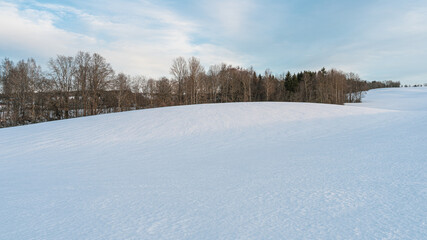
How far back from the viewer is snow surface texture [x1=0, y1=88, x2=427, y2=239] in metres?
3.02

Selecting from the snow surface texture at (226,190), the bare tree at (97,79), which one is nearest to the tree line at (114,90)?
the bare tree at (97,79)

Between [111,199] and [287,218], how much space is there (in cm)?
328

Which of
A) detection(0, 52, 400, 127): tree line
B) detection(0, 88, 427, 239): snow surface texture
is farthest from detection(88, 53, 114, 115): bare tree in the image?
detection(0, 88, 427, 239): snow surface texture

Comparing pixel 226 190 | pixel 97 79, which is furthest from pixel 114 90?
pixel 226 190

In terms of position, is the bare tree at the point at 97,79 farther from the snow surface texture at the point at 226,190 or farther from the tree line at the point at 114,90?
the snow surface texture at the point at 226,190

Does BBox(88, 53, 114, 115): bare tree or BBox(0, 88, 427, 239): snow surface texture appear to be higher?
BBox(88, 53, 114, 115): bare tree

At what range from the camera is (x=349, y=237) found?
2.67m

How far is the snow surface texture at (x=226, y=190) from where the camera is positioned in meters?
3.02

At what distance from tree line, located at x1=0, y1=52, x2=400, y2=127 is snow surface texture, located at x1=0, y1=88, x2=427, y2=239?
Result: 25661 mm

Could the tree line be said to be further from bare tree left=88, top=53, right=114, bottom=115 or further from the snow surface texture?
the snow surface texture

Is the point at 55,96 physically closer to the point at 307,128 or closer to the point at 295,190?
the point at 307,128

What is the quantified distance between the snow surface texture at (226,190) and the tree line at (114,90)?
25.7m

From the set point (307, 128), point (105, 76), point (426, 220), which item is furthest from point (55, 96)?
point (426, 220)

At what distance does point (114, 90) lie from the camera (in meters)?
36.8
